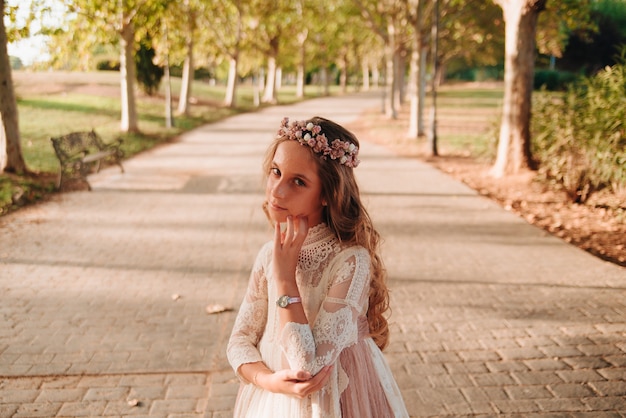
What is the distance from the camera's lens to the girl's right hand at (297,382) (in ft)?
5.92

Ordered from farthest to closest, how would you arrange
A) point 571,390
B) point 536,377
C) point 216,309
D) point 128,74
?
point 128,74, point 216,309, point 536,377, point 571,390

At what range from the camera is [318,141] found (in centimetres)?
193

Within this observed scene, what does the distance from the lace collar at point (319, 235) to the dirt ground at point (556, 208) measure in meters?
6.23

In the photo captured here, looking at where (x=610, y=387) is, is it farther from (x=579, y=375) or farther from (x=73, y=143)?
(x=73, y=143)

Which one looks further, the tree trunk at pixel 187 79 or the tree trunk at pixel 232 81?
the tree trunk at pixel 232 81

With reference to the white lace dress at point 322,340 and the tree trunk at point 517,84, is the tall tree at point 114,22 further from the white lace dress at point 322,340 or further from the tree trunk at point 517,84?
the white lace dress at point 322,340

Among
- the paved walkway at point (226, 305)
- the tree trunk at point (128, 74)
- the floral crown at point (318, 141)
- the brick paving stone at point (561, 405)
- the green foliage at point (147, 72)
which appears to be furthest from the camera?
the green foliage at point (147, 72)

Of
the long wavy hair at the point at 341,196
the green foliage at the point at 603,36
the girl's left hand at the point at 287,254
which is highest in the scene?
the green foliage at the point at 603,36

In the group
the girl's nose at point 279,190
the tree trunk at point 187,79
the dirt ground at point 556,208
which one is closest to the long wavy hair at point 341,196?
the girl's nose at point 279,190

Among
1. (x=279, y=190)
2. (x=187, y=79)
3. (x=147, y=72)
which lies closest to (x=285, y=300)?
(x=279, y=190)

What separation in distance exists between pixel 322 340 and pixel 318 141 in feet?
2.18

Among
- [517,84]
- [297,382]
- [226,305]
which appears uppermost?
[517,84]

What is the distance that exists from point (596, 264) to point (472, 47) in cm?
3758

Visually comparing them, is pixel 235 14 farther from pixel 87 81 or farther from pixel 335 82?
pixel 335 82
